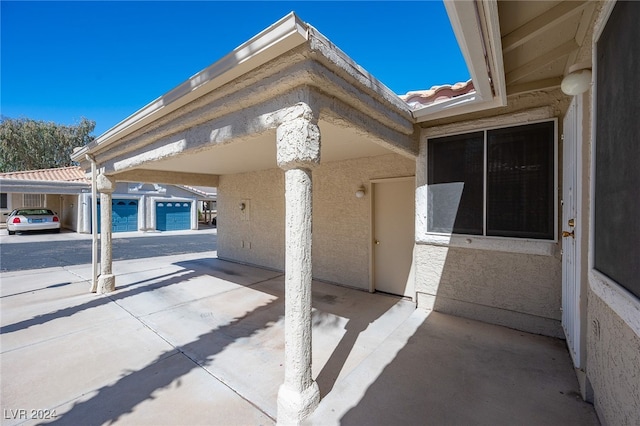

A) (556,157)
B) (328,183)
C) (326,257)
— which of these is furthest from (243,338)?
(556,157)

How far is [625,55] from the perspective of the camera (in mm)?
1518

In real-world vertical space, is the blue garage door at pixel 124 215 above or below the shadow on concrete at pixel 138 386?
above

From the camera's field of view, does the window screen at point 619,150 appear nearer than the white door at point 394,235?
Yes

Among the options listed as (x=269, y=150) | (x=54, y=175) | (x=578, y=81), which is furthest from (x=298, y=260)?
(x=54, y=175)

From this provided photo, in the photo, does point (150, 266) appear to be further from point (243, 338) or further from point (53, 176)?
point (53, 176)

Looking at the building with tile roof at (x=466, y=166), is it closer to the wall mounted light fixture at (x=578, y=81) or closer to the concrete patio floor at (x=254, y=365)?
the wall mounted light fixture at (x=578, y=81)

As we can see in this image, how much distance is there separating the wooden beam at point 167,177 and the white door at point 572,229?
793cm

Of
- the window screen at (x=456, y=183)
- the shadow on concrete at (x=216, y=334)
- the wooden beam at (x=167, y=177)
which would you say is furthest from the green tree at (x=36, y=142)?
the window screen at (x=456, y=183)

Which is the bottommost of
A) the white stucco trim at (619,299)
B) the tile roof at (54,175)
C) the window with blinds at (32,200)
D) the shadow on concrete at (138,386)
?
the shadow on concrete at (138,386)

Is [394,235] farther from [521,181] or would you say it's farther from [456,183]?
[521,181]

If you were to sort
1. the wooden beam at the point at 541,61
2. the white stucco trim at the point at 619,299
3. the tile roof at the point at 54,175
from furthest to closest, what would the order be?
the tile roof at the point at 54,175
the wooden beam at the point at 541,61
the white stucco trim at the point at 619,299

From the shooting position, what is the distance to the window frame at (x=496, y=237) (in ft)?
11.5

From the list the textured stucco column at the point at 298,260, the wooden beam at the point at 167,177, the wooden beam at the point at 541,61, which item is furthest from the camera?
the wooden beam at the point at 167,177

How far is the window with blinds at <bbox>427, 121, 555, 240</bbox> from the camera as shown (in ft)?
11.8
